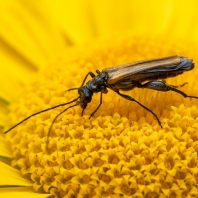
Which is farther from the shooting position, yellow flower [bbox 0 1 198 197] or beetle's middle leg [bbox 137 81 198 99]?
beetle's middle leg [bbox 137 81 198 99]

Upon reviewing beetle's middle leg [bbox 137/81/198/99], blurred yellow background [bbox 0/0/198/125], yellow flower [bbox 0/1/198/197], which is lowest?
yellow flower [bbox 0/1/198/197]

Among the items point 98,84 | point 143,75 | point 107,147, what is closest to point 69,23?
point 98,84

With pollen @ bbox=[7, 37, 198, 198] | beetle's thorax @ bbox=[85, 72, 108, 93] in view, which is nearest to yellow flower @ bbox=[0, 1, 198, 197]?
pollen @ bbox=[7, 37, 198, 198]

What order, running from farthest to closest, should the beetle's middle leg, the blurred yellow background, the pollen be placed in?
the blurred yellow background
the beetle's middle leg
the pollen

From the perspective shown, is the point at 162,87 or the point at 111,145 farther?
the point at 162,87

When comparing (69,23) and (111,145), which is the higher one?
(69,23)

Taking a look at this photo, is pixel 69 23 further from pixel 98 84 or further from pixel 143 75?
pixel 143 75

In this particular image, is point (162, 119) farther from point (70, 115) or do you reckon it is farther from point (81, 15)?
point (81, 15)

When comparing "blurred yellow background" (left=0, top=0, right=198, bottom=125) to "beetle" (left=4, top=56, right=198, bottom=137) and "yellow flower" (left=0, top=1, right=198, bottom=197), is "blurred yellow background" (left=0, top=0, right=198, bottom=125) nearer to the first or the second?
"yellow flower" (left=0, top=1, right=198, bottom=197)
